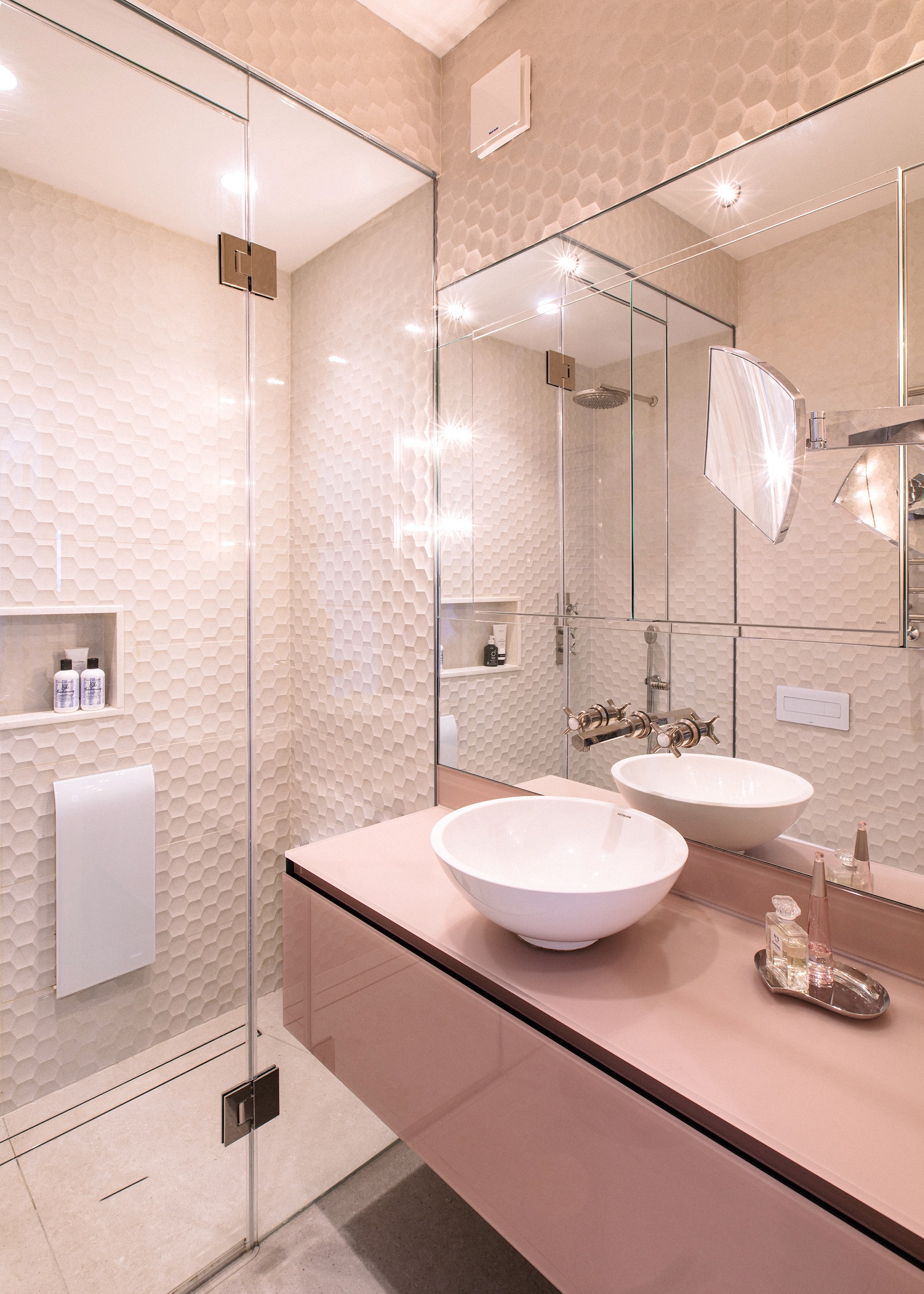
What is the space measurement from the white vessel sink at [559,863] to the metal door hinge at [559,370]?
0.98 meters

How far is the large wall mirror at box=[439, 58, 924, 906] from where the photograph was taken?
43.1 inches

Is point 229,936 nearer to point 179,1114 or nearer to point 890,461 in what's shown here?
point 179,1114

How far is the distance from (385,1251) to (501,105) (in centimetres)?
278

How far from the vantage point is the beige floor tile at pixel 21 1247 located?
136cm

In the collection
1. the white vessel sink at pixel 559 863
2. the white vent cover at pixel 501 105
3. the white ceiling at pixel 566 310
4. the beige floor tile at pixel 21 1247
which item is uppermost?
the white vent cover at pixel 501 105

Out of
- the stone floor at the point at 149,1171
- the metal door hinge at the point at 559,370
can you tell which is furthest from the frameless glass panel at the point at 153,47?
the stone floor at the point at 149,1171

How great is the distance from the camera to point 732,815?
4.11 feet

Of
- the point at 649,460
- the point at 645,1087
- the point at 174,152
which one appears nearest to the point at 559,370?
the point at 649,460

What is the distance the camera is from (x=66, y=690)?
1.34 meters

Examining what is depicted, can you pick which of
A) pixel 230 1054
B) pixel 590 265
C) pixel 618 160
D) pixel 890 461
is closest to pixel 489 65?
pixel 618 160

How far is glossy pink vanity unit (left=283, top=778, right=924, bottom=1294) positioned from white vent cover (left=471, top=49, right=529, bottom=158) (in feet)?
5.84

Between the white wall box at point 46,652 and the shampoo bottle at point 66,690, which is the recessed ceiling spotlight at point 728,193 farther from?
→ the shampoo bottle at point 66,690

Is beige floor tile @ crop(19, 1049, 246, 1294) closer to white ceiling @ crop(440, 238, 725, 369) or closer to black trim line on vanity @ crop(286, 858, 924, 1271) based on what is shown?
black trim line on vanity @ crop(286, 858, 924, 1271)

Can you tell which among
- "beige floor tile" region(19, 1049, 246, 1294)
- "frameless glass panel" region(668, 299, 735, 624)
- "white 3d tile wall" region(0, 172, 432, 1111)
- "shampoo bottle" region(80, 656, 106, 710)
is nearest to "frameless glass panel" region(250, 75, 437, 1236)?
"white 3d tile wall" region(0, 172, 432, 1111)
